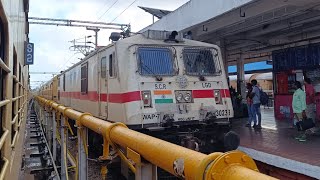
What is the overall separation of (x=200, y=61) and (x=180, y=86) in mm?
874

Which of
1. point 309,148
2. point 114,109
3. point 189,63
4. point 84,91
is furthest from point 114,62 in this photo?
point 309,148

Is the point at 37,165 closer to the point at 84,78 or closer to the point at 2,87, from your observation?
the point at 84,78

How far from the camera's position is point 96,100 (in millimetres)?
8672

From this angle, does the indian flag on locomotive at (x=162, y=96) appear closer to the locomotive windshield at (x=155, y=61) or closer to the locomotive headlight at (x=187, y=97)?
the locomotive headlight at (x=187, y=97)

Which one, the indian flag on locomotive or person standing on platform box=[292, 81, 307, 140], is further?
person standing on platform box=[292, 81, 307, 140]

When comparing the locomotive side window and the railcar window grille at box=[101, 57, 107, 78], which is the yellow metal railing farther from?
the railcar window grille at box=[101, 57, 107, 78]

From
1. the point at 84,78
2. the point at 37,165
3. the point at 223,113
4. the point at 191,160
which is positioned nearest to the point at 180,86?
the point at 223,113

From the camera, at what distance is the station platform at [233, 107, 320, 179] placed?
18.5 ft

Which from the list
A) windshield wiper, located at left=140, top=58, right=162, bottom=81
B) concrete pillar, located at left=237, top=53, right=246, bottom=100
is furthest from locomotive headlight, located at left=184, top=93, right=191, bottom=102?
concrete pillar, located at left=237, top=53, right=246, bottom=100

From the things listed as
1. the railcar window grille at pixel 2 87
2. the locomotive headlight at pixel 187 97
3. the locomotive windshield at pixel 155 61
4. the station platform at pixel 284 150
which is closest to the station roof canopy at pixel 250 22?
the locomotive windshield at pixel 155 61

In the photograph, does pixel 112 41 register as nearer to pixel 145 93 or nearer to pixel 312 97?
pixel 145 93

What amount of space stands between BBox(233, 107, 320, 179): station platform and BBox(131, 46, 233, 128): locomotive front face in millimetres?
1033

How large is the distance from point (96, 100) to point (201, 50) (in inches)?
121

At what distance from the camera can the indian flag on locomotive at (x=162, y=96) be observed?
677 centimetres
